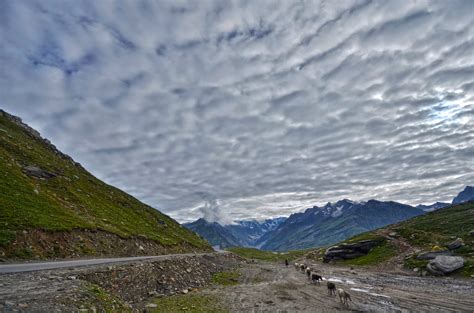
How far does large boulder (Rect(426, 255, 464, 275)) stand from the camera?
62672 millimetres

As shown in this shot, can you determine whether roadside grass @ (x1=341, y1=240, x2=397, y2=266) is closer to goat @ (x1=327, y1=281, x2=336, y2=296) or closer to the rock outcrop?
goat @ (x1=327, y1=281, x2=336, y2=296)

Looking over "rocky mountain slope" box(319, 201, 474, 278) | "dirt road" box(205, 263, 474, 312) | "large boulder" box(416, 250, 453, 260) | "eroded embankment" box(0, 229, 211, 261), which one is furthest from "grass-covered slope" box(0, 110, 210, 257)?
"large boulder" box(416, 250, 453, 260)

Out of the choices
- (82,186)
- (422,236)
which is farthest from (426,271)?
(82,186)

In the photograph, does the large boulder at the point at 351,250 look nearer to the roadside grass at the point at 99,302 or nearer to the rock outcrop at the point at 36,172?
the rock outcrop at the point at 36,172

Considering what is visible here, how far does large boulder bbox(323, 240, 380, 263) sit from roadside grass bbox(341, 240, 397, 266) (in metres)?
2.45

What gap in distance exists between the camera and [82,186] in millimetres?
94875

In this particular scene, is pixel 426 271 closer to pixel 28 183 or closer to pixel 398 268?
pixel 398 268

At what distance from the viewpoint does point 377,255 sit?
102 metres

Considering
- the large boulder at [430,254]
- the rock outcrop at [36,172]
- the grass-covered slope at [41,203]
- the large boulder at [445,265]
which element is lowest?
the large boulder at [445,265]

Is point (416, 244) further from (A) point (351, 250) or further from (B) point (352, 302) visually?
(B) point (352, 302)

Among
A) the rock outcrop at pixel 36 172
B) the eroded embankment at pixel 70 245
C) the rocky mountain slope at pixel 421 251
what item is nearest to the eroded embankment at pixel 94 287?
the eroded embankment at pixel 70 245

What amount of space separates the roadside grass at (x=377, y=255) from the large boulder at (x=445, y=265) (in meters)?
27.3

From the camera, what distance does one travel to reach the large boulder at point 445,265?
6267 cm

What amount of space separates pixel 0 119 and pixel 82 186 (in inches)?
2275
